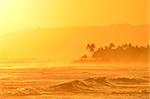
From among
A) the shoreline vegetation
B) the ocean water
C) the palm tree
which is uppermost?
the palm tree

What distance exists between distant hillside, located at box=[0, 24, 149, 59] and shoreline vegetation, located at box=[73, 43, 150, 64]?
1.5 inches

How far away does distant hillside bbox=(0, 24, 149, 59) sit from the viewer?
2.43m

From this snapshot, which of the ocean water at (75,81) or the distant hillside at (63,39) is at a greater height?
the distant hillside at (63,39)

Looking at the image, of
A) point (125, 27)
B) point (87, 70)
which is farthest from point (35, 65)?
point (125, 27)

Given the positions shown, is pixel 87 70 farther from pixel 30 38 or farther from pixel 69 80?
pixel 30 38

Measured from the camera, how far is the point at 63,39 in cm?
249

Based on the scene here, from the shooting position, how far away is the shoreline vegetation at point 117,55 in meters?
2.39

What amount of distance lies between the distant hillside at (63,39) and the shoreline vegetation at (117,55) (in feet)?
0.12

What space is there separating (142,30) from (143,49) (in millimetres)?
119

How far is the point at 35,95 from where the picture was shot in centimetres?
239

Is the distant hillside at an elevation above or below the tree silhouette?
above

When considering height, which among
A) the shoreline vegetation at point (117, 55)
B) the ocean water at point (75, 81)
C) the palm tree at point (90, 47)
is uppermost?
the palm tree at point (90, 47)

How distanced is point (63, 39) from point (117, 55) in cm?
36

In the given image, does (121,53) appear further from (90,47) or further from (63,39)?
(63,39)
